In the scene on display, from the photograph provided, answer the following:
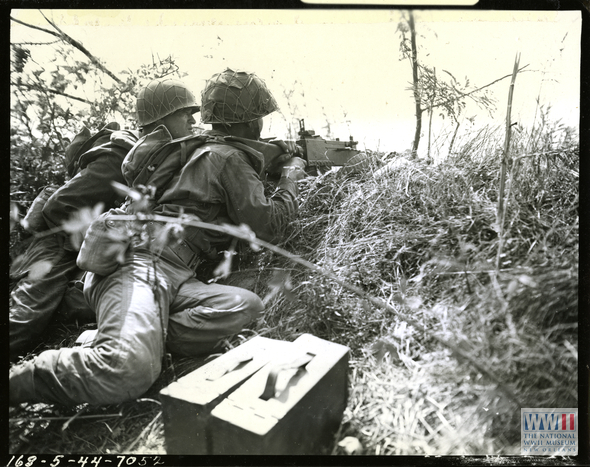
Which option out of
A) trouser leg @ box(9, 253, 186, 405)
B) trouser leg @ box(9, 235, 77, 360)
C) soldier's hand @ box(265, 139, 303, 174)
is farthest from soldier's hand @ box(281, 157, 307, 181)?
trouser leg @ box(9, 235, 77, 360)

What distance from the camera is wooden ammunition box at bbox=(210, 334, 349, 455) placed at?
1.99 m

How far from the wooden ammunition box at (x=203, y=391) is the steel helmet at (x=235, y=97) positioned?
1.28 metres

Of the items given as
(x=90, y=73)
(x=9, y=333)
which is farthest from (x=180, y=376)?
(x=90, y=73)

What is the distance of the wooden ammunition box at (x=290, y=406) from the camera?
199 centimetres

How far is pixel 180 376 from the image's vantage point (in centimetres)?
229

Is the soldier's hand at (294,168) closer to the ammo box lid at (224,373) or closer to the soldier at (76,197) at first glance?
the soldier at (76,197)

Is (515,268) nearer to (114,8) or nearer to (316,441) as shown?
(316,441)

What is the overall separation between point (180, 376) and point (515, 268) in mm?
1855

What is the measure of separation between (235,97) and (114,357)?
1.52 m

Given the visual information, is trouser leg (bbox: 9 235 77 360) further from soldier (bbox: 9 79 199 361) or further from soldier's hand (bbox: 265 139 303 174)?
soldier's hand (bbox: 265 139 303 174)

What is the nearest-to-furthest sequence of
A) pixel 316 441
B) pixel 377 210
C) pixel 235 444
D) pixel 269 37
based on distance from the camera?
1. pixel 235 444
2. pixel 316 441
3. pixel 269 37
4. pixel 377 210

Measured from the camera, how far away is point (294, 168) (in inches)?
102

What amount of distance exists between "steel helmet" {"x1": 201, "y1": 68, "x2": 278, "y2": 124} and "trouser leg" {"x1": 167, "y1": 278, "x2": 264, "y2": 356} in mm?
996
